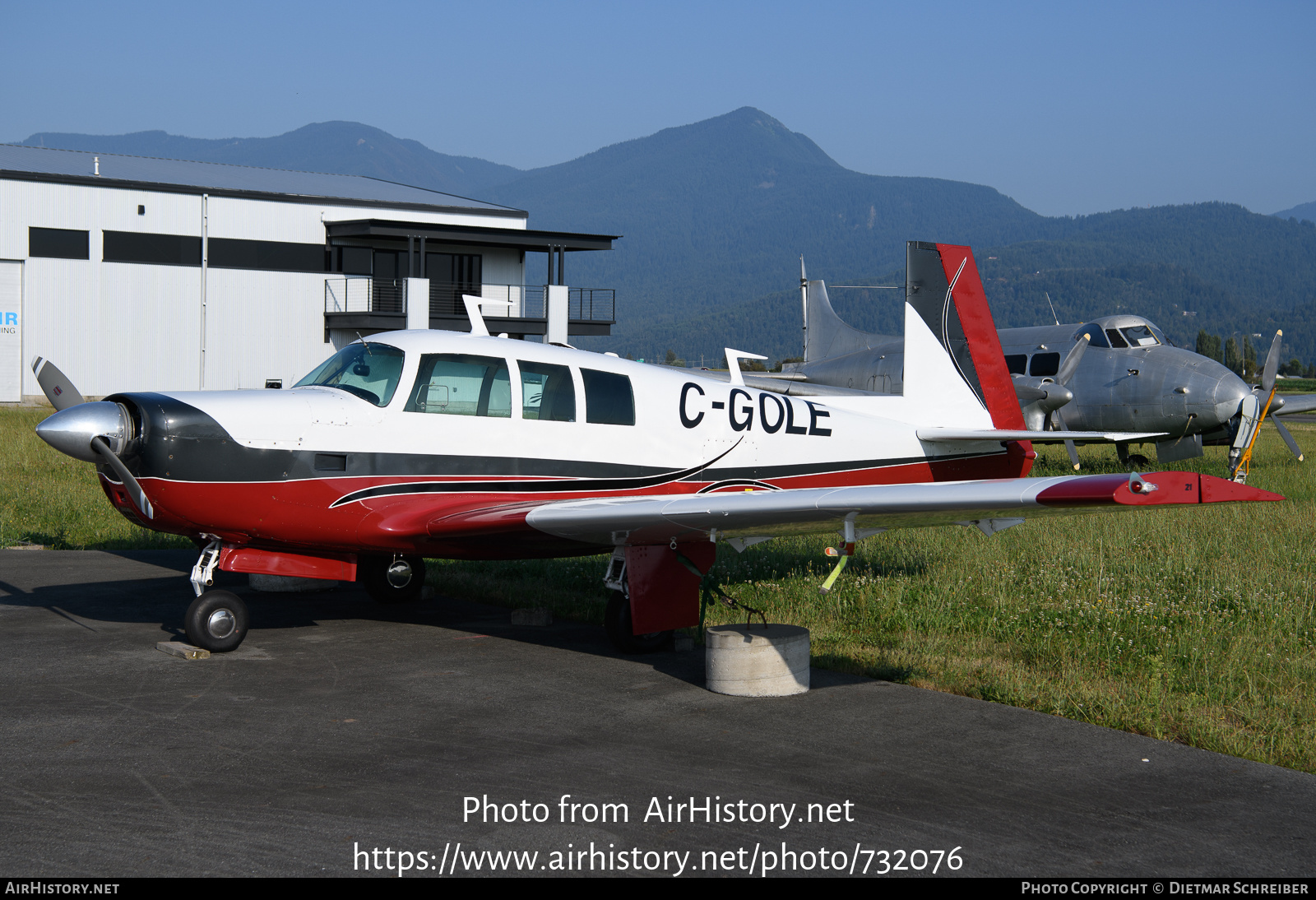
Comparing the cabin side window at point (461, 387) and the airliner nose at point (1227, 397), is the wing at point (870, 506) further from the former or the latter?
the airliner nose at point (1227, 397)

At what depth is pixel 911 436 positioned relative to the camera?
10.2 meters

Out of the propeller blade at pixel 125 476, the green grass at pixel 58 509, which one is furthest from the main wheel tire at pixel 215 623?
the green grass at pixel 58 509

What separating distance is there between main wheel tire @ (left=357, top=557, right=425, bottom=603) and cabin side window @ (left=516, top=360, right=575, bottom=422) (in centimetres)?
246

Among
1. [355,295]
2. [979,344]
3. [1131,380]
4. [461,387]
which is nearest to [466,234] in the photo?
[355,295]

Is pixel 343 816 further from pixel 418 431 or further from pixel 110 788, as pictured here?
pixel 418 431

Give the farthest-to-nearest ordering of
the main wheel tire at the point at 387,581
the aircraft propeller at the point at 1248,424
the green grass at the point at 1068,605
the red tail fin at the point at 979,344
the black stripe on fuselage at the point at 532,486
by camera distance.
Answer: the aircraft propeller at the point at 1248,424 → the red tail fin at the point at 979,344 → the main wheel tire at the point at 387,581 → the black stripe on fuselage at the point at 532,486 → the green grass at the point at 1068,605

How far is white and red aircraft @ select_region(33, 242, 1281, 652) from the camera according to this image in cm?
671

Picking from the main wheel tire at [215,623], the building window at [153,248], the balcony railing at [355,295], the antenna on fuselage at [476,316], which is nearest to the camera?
the main wheel tire at [215,623]

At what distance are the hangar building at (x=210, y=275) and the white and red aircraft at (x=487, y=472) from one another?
24.1 meters

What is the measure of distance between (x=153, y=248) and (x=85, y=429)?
110ft

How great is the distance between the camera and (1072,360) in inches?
764

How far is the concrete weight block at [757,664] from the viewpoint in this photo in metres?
6.56
